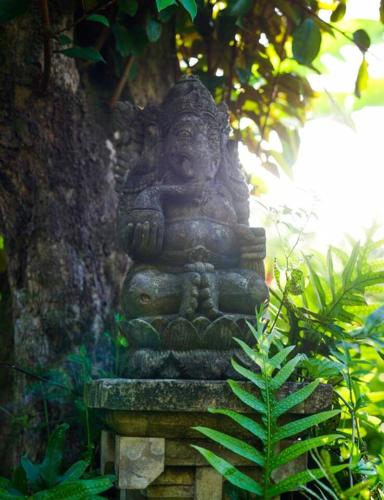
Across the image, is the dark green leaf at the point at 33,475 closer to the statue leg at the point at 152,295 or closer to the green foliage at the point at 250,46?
the statue leg at the point at 152,295

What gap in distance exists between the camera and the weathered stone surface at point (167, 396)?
197 centimetres

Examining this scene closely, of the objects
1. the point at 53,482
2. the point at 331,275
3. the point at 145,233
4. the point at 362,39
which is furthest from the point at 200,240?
the point at 362,39

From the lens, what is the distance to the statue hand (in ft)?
7.93

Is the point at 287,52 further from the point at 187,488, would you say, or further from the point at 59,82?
the point at 187,488

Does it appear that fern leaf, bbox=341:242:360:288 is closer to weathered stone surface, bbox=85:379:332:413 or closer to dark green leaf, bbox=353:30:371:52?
weathered stone surface, bbox=85:379:332:413

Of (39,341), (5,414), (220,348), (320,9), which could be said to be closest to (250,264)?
(220,348)

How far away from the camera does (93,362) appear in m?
3.07

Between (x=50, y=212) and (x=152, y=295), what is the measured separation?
0.98 meters

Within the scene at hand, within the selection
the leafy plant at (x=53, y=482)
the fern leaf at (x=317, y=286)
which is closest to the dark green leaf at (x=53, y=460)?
the leafy plant at (x=53, y=482)

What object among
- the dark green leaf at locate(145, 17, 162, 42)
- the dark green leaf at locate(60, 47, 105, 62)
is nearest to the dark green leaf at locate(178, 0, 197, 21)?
the dark green leaf at locate(60, 47, 105, 62)

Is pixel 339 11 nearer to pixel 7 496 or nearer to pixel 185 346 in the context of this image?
pixel 185 346

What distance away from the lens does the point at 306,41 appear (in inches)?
125

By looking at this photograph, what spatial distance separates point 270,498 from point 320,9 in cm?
284

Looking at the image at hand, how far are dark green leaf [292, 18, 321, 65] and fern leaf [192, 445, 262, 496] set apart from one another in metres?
2.21
